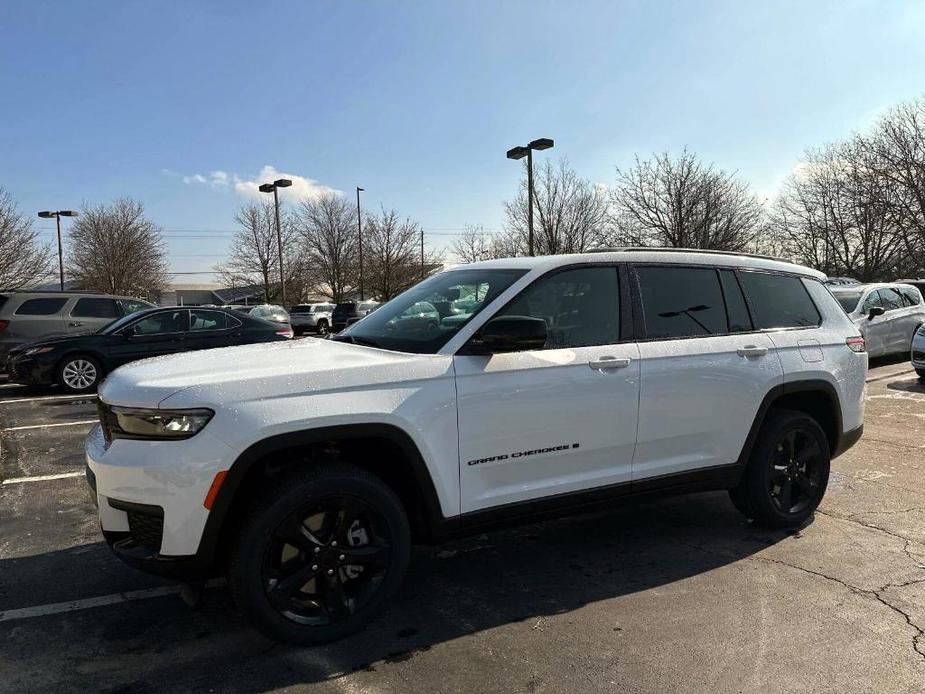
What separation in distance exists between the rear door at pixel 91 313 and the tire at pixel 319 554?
11.2 meters

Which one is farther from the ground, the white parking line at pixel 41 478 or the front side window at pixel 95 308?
the front side window at pixel 95 308

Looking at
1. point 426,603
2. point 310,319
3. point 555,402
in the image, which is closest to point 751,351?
point 555,402

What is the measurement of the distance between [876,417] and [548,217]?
1642 centimetres

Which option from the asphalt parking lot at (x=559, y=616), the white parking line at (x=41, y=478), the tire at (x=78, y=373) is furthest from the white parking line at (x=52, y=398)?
the asphalt parking lot at (x=559, y=616)

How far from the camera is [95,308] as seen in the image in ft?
41.4

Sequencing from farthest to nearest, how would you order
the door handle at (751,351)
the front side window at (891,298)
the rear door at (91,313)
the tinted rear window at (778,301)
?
1. the front side window at (891,298)
2. the rear door at (91,313)
3. the tinted rear window at (778,301)
4. the door handle at (751,351)

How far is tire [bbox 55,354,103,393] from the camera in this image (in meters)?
10.3

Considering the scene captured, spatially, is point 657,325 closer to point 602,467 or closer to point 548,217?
point 602,467

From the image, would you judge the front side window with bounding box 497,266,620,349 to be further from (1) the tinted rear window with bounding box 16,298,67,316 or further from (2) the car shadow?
(1) the tinted rear window with bounding box 16,298,67,316

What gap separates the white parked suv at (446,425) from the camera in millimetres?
2701

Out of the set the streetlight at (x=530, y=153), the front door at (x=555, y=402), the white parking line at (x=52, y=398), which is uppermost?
the streetlight at (x=530, y=153)

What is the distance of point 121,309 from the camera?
42.3 ft

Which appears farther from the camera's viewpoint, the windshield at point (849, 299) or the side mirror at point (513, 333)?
the windshield at point (849, 299)

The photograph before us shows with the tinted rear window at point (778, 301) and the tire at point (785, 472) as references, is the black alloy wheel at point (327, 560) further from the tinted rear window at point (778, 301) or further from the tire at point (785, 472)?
the tinted rear window at point (778, 301)
